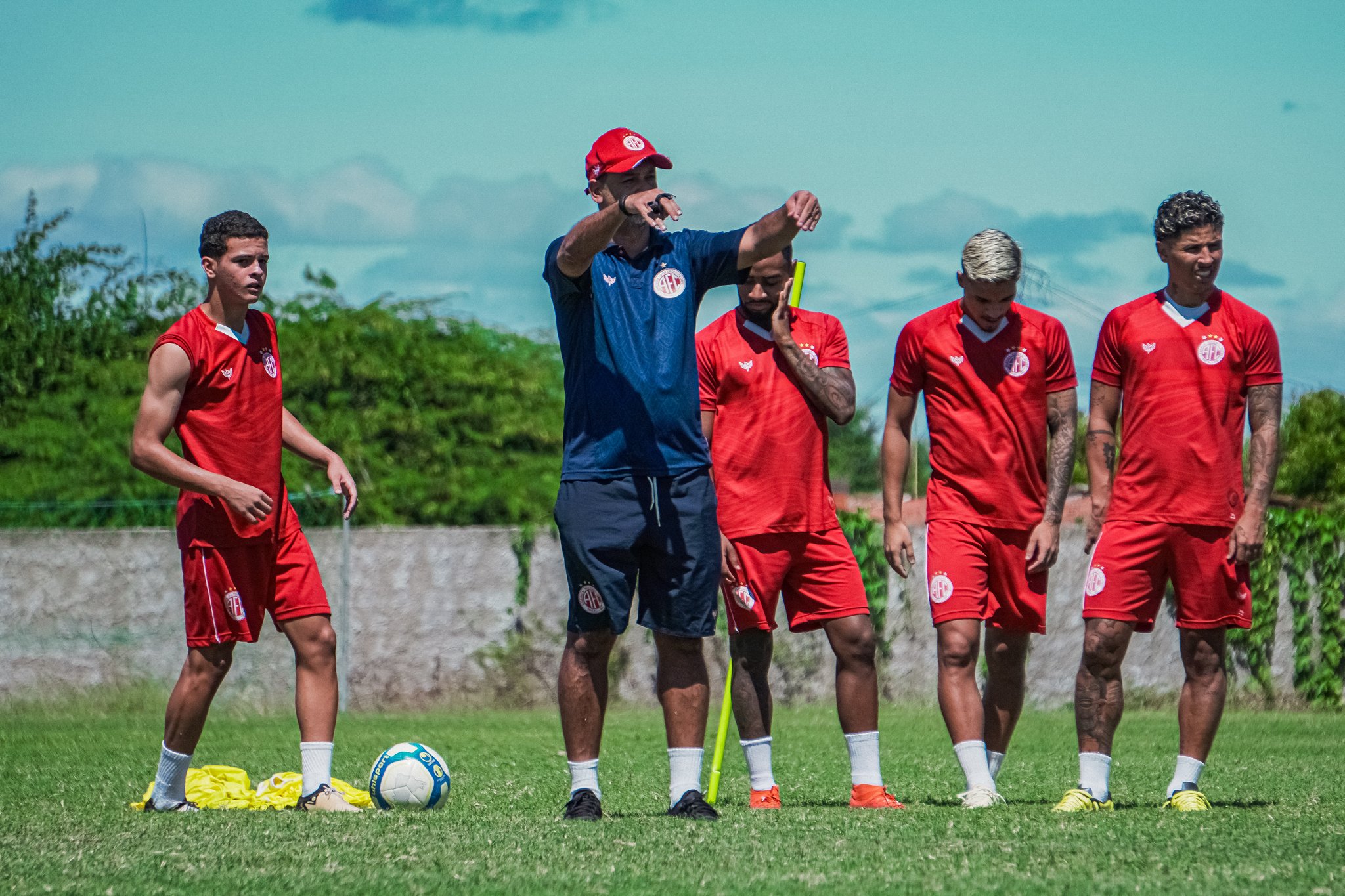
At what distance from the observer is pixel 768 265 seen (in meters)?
6.61

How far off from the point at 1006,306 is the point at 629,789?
292cm

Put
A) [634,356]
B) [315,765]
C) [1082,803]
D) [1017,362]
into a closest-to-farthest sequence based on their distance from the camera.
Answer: [634,356]
[1082,803]
[315,765]
[1017,362]

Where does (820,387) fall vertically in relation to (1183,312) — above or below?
below

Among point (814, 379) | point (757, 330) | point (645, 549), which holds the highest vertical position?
point (757, 330)

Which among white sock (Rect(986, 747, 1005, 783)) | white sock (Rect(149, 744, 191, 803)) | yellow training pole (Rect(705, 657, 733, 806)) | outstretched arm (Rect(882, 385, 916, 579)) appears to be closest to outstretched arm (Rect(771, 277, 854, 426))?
outstretched arm (Rect(882, 385, 916, 579))

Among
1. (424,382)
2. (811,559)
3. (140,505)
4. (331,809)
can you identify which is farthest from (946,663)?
(424,382)

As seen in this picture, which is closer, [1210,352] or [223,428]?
[1210,352]

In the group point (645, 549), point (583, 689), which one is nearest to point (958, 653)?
point (645, 549)

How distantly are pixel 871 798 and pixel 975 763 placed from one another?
0.44 meters

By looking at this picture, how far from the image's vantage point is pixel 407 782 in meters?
6.37

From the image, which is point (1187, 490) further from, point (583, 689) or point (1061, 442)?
point (583, 689)

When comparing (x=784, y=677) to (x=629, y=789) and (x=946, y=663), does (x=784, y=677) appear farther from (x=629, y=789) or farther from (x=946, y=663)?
(x=946, y=663)

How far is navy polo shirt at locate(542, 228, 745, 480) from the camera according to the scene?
18.1 ft

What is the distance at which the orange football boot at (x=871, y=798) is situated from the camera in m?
6.21
